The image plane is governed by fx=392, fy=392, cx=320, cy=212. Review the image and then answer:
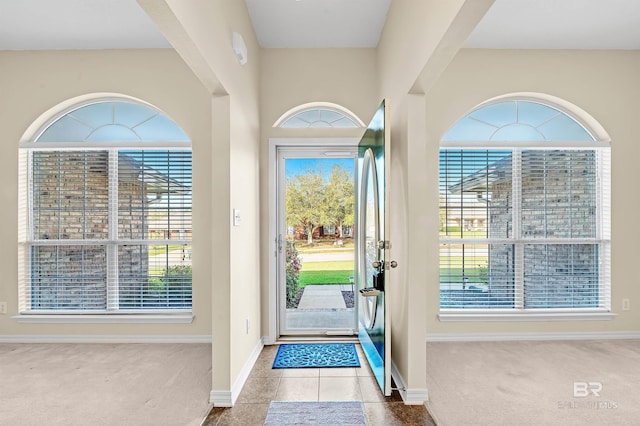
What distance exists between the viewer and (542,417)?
2.51 metres

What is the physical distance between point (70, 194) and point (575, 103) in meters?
5.41

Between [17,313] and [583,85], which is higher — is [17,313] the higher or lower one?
the lower one

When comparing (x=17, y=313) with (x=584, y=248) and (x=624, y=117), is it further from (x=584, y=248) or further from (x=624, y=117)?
(x=624, y=117)

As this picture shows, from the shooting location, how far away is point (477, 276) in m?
4.19

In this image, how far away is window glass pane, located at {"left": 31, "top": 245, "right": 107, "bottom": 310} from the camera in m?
4.11

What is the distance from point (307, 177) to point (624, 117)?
3.43 metres

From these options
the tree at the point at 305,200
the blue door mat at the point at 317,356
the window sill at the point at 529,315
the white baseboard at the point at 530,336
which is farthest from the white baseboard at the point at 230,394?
the window sill at the point at 529,315

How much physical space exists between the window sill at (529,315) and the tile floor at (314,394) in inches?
50.5

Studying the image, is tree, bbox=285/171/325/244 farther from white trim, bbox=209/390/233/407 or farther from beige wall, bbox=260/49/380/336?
white trim, bbox=209/390/233/407

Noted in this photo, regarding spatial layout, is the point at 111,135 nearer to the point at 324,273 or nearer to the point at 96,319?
the point at 96,319

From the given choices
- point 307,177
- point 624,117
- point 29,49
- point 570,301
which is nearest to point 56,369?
point 307,177

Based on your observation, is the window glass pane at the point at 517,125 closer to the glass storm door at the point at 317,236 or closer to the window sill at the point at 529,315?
the glass storm door at the point at 317,236

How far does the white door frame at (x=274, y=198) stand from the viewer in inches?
160

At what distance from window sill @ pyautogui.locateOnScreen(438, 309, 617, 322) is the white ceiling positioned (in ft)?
9.06
